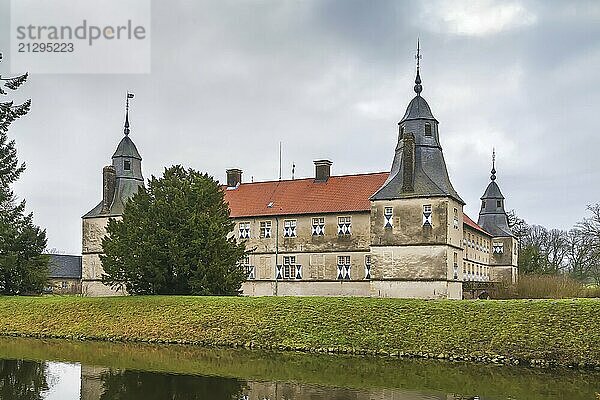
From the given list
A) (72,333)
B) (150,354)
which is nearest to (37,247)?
(72,333)

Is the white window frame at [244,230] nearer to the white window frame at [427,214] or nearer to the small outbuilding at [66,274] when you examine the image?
the white window frame at [427,214]

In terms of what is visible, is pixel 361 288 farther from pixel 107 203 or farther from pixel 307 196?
pixel 107 203

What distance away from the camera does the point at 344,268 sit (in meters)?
37.8

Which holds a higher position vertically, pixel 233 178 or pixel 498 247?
pixel 233 178

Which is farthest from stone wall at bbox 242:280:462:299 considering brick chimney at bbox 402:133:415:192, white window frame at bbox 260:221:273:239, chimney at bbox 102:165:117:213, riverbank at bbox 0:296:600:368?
chimney at bbox 102:165:117:213

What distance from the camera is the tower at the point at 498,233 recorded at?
1886 inches

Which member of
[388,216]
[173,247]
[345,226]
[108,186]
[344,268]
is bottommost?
[344,268]

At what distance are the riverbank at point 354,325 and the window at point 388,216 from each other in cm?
1006

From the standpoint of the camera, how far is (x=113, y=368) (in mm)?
18438

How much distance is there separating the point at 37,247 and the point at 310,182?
51.5ft

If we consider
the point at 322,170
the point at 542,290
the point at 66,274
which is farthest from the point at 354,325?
the point at 66,274

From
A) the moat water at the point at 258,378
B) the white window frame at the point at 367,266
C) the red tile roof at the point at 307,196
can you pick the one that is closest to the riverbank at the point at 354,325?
the moat water at the point at 258,378

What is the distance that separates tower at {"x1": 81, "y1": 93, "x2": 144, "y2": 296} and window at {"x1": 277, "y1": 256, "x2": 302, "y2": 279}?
1091 centimetres

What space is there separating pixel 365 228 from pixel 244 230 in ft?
25.4
